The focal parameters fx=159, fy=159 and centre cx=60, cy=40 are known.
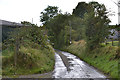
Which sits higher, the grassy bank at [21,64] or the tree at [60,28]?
the tree at [60,28]

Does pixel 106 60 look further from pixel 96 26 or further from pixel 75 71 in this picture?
pixel 96 26

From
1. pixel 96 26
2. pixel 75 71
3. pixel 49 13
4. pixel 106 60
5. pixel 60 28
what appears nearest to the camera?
pixel 75 71

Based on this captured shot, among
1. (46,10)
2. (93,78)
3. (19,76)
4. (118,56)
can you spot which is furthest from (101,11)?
(46,10)

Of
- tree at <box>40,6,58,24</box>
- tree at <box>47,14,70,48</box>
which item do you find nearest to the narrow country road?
tree at <box>47,14,70,48</box>

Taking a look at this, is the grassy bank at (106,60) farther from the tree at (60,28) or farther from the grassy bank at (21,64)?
the tree at (60,28)

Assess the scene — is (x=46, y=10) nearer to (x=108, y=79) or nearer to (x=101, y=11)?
(x=101, y=11)

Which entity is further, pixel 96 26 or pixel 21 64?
pixel 96 26

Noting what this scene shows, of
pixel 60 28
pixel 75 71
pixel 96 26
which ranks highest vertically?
pixel 60 28

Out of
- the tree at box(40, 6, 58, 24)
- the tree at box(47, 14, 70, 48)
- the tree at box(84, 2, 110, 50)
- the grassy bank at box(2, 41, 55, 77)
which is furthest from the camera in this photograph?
the tree at box(40, 6, 58, 24)

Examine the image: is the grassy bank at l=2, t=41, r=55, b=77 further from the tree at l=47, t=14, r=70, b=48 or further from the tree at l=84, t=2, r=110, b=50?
the tree at l=47, t=14, r=70, b=48

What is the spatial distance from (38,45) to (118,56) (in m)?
11.2

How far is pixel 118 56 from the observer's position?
17.9 metres

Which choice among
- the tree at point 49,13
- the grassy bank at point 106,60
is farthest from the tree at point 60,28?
the grassy bank at point 106,60

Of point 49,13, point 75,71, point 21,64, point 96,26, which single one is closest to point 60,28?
point 49,13
